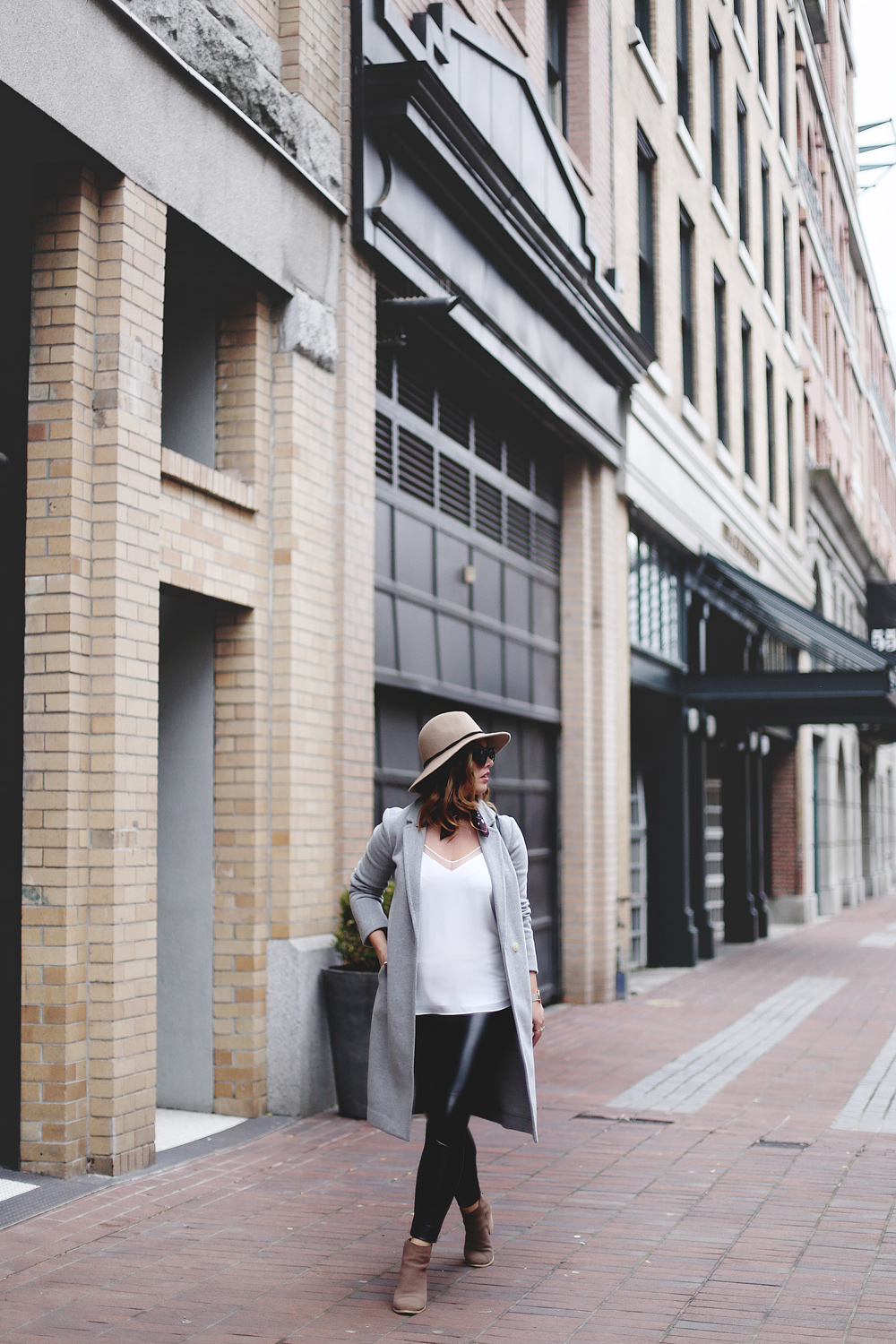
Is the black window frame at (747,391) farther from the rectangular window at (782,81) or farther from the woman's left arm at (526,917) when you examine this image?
the woman's left arm at (526,917)

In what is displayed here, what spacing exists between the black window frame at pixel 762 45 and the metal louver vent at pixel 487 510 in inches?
579

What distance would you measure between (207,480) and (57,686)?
1.61 meters

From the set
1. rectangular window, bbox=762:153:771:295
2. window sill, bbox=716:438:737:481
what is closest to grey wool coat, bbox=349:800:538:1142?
window sill, bbox=716:438:737:481

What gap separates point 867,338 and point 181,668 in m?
38.8

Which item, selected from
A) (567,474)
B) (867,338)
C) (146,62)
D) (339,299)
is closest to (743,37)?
(567,474)

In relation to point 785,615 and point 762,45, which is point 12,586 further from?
point 762,45

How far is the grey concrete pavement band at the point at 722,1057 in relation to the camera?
8508mm

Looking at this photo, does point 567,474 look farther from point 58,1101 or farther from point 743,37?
point 743,37

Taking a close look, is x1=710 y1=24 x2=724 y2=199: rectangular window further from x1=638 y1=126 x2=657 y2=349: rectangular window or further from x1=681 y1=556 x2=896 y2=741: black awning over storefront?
x1=681 y1=556 x2=896 y2=741: black awning over storefront

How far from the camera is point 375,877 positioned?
5.16 meters

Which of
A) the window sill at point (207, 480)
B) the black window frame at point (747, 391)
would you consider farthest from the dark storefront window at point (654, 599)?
the window sill at point (207, 480)

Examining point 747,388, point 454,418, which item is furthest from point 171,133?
point 747,388

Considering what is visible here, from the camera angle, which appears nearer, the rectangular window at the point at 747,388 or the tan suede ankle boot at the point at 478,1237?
the tan suede ankle boot at the point at 478,1237

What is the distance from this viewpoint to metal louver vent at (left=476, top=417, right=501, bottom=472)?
1150 centimetres
